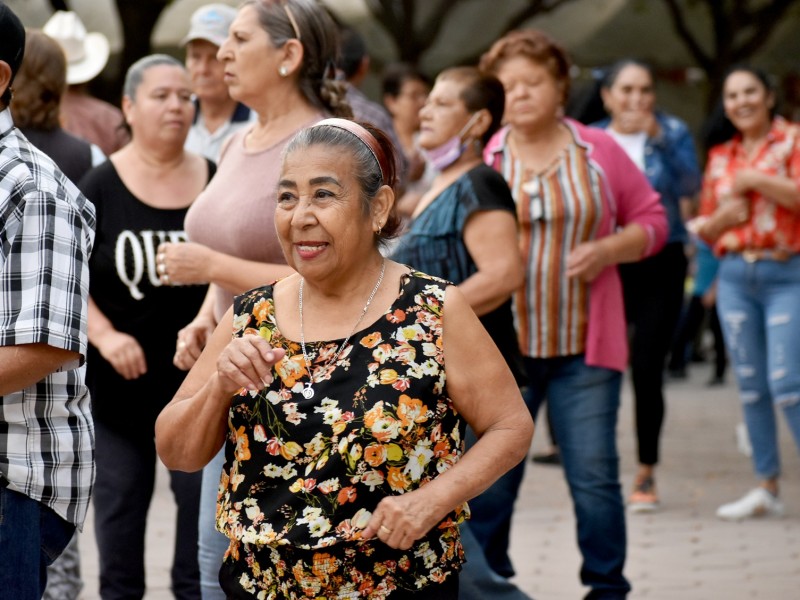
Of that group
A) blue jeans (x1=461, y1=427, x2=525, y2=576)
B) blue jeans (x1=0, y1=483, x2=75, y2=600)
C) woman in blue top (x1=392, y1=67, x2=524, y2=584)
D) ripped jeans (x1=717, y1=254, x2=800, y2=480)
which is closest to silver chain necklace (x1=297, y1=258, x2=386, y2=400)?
blue jeans (x1=0, y1=483, x2=75, y2=600)

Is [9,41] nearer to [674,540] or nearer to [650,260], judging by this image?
[674,540]

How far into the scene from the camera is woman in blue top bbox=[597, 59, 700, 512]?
25.0ft

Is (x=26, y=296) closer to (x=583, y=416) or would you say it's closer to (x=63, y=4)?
(x=583, y=416)

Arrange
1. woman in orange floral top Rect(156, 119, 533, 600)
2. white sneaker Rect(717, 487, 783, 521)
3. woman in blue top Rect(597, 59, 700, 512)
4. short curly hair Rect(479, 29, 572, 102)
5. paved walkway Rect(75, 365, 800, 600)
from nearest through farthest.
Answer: woman in orange floral top Rect(156, 119, 533, 600) < short curly hair Rect(479, 29, 572, 102) < paved walkway Rect(75, 365, 800, 600) < white sneaker Rect(717, 487, 783, 521) < woman in blue top Rect(597, 59, 700, 512)

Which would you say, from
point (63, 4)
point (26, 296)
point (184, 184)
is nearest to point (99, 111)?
point (184, 184)

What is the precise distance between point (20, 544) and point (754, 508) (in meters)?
5.25

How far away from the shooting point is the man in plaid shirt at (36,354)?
2943 millimetres

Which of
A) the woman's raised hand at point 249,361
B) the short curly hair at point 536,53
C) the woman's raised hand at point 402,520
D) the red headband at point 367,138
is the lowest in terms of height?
the woman's raised hand at point 402,520

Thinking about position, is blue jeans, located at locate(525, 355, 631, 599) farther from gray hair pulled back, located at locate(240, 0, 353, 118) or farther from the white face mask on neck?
gray hair pulled back, located at locate(240, 0, 353, 118)

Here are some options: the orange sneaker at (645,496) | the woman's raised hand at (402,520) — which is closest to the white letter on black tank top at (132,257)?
the woman's raised hand at (402,520)

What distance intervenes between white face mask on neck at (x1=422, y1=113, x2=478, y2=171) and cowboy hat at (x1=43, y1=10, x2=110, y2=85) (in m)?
3.02

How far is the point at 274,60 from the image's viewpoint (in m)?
4.12

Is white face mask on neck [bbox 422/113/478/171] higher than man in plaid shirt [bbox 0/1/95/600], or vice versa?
white face mask on neck [bbox 422/113/478/171]

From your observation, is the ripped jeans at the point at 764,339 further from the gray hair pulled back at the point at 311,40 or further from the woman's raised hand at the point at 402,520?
the woman's raised hand at the point at 402,520
